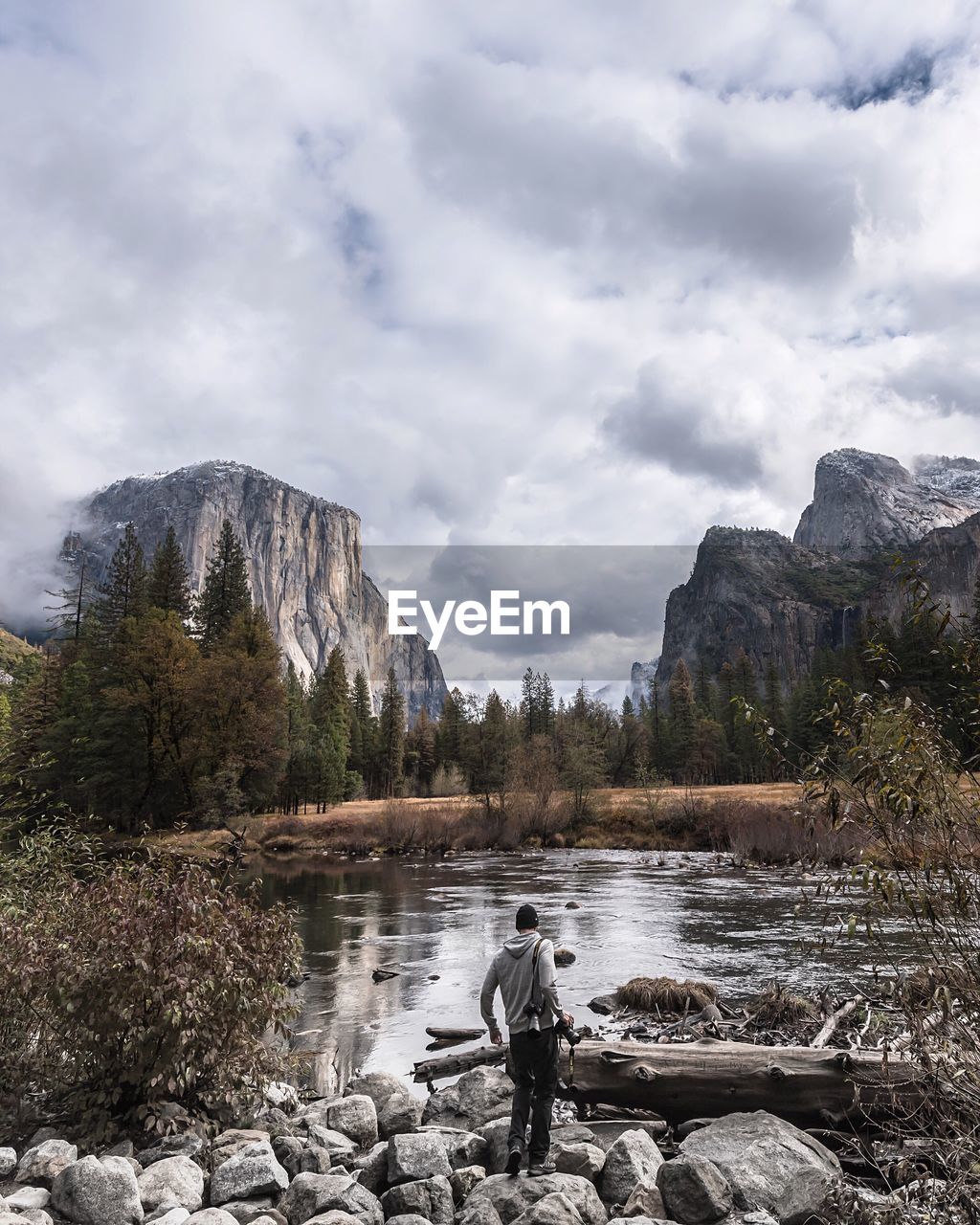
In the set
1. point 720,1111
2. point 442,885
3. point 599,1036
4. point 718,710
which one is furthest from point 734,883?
point 718,710

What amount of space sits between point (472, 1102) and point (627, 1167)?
8.50 feet

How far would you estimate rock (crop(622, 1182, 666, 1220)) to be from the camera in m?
6.59

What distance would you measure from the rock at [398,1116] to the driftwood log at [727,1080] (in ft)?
5.35

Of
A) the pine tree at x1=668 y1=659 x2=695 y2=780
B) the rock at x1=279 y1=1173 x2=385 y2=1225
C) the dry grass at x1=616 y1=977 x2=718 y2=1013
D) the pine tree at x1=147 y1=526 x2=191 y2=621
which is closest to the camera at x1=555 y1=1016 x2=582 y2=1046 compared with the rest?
the rock at x1=279 y1=1173 x2=385 y2=1225

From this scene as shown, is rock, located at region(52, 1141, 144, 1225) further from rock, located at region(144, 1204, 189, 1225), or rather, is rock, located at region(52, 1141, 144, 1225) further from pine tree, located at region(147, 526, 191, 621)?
pine tree, located at region(147, 526, 191, 621)

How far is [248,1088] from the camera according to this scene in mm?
8938

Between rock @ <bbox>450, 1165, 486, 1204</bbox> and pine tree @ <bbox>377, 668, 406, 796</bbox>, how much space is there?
91913 millimetres

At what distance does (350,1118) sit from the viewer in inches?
349

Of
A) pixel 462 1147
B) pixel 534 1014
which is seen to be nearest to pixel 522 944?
pixel 534 1014

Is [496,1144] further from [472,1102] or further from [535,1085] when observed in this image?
[472,1102]

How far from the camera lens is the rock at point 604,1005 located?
48.4 ft

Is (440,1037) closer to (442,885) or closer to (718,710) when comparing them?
(442,885)

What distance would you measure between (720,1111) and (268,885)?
92.6 feet

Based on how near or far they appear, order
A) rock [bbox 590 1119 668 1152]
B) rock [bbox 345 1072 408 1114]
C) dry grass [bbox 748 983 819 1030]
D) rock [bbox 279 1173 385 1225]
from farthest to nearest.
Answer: dry grass [bbox 748 983 819 1030], rock [bbox 345 1072 408 1114], rock [bbox 590 1119 668 1152], rock [bbox 279 1173 385 1225]
